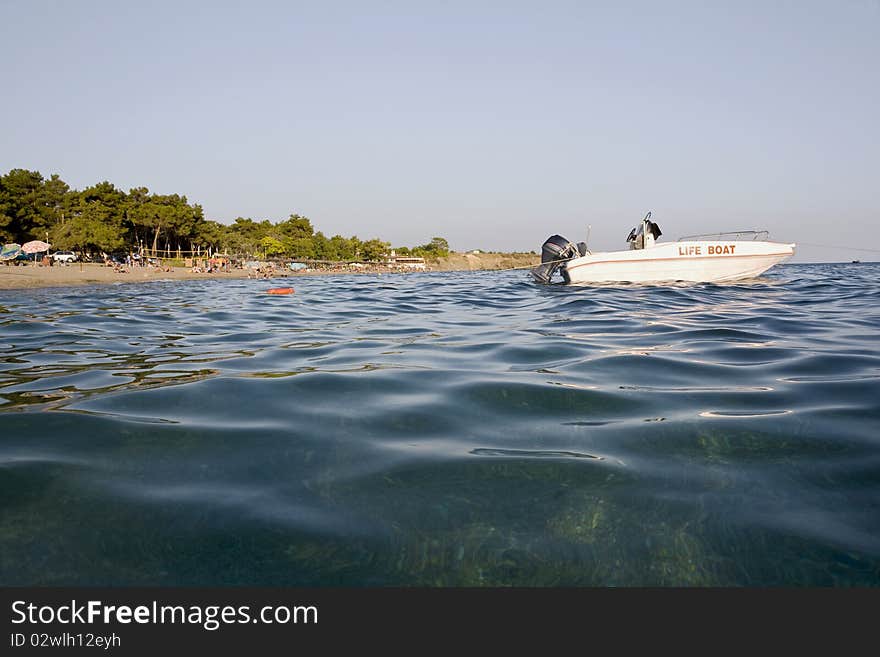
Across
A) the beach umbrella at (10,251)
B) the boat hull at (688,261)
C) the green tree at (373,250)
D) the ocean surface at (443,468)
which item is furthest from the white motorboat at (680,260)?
the green tree at (373,250)

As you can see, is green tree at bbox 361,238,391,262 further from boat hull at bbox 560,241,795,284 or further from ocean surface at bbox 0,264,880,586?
ocean surface at bbox 0,264,880,586

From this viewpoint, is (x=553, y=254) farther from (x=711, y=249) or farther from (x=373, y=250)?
(x=373, y=250)

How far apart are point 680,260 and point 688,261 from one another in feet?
0.91

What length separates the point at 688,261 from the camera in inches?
730

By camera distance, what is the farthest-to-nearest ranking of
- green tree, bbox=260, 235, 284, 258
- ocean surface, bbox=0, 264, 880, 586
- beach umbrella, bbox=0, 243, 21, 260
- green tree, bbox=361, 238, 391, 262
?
green tree, bbox=361, 238, 391, 262 → green tree, bbox=260, 235, 284, 258 → beach umbrella, bbox=0, 243, 21, 260 → ocean surface, bbox=0, 264, 880, 586

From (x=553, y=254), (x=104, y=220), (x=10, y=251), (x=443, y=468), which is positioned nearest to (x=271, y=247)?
(x=104, y=220)

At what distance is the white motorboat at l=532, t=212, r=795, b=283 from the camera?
18453 millimetres

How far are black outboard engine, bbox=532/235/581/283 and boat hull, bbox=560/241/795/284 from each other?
1.87 m

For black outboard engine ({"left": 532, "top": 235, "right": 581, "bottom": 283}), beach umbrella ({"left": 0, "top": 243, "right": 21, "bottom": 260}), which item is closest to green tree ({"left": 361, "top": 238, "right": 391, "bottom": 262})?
beach umbrella ({"left": 0, "top": 243, "right": 21, "bottom": 260})

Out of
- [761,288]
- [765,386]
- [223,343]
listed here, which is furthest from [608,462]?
[761,288]

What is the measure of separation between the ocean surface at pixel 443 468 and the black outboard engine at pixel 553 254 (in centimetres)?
1494

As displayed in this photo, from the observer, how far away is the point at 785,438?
3211 mm

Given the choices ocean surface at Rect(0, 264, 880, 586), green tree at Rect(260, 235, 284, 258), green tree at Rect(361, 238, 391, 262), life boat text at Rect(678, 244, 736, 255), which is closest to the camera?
ocean surface at Rect(0, 264, 880, 586)

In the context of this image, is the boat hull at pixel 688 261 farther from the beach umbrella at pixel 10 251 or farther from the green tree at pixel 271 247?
the green tree at pixel 271 247
